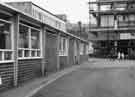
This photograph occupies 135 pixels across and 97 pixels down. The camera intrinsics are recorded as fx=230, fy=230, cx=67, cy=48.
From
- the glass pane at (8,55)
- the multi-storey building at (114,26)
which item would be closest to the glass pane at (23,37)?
the glass pane at (8,55)

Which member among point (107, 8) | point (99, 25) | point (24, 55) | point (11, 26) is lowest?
point (24, 55)

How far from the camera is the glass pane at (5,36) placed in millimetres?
9703

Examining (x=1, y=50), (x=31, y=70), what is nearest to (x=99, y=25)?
(x=31, y=70)

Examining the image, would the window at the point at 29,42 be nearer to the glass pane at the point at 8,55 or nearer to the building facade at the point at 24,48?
the building facade at the point at 24,48

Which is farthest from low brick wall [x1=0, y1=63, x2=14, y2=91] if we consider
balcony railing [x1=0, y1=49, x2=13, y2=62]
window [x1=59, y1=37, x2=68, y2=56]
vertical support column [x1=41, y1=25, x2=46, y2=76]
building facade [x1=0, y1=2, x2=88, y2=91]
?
window [x1=59, y1=37, x2=68, y2=56]

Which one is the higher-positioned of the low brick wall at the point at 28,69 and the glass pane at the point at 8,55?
the glass pane at the point at 8,55

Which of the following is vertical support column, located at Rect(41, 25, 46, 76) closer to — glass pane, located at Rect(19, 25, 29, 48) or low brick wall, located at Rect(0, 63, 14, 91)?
glass pane, located at Rect(19, 25, 29, 48)

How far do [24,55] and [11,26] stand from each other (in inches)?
91.1

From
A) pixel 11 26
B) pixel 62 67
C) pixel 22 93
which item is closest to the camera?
pixel 22 93

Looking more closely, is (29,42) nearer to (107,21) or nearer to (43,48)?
(43,48)

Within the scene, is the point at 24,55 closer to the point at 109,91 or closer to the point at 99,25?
the point at 109,91

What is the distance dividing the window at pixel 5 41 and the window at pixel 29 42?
1.25 metres

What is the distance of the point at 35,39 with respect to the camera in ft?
45.2

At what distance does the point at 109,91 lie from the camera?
961 cm
